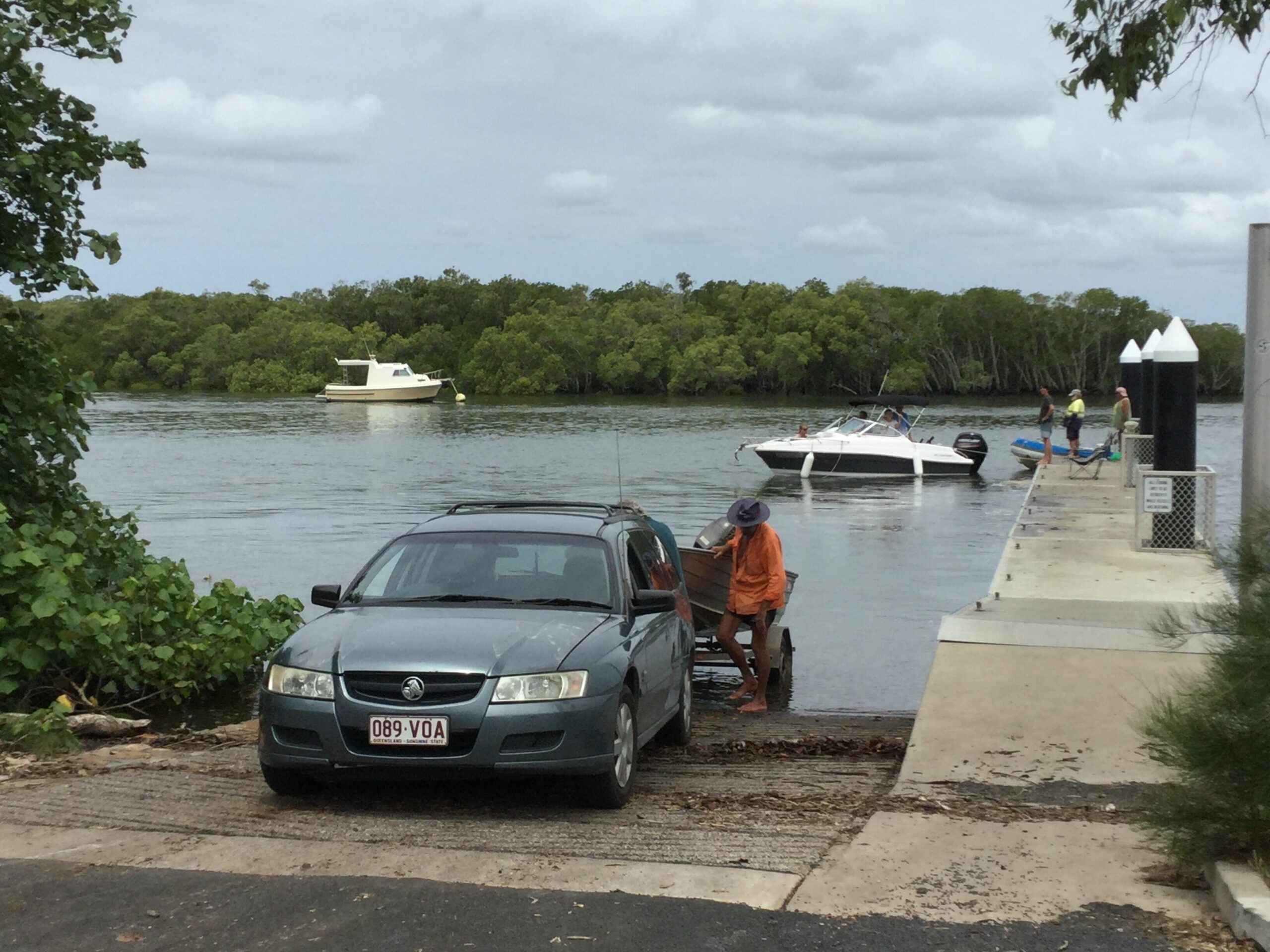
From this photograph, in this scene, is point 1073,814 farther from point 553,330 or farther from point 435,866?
point 553,330

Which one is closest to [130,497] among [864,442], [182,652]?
[864,442]

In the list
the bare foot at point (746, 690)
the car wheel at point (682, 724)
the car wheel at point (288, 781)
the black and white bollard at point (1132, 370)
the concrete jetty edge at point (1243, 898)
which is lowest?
the bare foot at point (746, 690)

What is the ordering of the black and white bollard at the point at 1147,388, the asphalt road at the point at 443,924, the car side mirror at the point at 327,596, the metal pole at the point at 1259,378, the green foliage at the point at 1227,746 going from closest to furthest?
the asphalt road at the point at 443,924 → the green foliage at the point at 1227,746 → the car side mirror at the point at 327,596 → the metal pole at the point at 1259,378 → the black and white bollard at the point at 1147,388

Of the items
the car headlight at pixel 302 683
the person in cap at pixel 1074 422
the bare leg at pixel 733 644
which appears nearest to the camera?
the car headlight at pixel 302 683

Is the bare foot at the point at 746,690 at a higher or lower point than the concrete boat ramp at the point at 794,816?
lower

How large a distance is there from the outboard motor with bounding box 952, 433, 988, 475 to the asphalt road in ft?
139

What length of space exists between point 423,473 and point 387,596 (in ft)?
137

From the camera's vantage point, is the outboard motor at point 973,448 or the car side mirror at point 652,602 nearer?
the car side mirror at point 652,602

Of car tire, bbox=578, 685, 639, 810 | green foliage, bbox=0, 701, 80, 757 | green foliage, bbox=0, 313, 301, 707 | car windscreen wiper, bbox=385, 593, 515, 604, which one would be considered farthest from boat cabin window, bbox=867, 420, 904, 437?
car tire, bbox=578, 685, 639, 810

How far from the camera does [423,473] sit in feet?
164

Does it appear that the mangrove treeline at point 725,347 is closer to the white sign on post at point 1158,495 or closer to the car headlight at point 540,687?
the white sign on post at point 1158,495

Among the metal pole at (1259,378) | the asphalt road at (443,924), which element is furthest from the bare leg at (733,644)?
the asphalt road at (443,924)

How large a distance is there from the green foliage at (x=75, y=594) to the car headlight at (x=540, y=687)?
4.69 m

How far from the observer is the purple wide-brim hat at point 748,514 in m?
11.8
